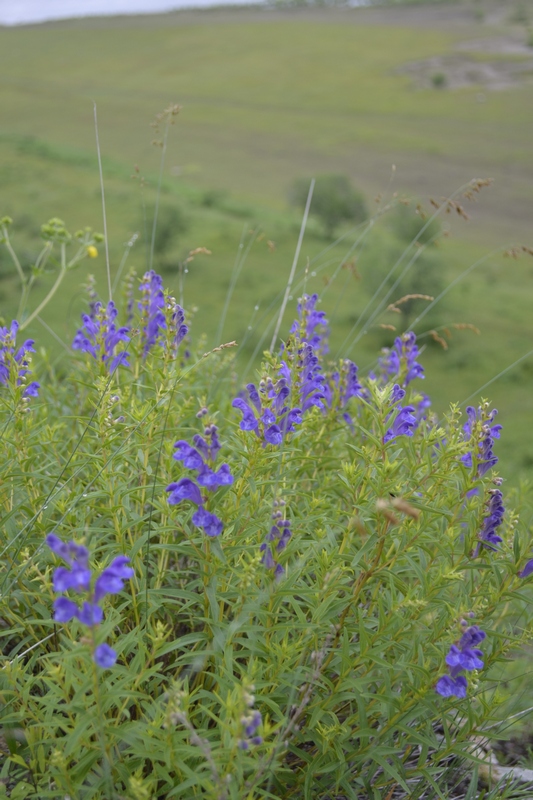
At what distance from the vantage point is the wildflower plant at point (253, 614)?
7.59ft

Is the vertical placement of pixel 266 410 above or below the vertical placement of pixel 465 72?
below

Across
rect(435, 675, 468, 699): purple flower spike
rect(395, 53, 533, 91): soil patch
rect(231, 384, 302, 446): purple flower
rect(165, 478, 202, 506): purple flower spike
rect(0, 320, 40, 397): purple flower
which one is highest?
rect(395, 53, 533, 91): soil patch

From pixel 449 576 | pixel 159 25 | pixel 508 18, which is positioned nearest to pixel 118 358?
pixel 449 576

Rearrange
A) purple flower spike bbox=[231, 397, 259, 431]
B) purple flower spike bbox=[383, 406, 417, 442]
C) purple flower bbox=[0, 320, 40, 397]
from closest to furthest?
purple flower spike bbox=[231, 397, 259, 431] < purple flower spike bbox=[383, 406, 417, 442] < purple flower bbox=[0, 320, 40, 397]

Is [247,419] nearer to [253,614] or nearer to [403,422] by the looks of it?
[403,422]

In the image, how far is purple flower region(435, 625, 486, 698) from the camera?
229 centimetres

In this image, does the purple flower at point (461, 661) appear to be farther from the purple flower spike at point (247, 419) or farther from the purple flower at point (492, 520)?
the purple flower spike at point (247, 419)

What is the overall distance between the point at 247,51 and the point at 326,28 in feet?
53.4

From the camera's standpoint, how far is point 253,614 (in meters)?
2.87

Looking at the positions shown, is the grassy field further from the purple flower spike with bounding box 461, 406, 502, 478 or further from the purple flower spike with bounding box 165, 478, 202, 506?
the purple flower spike with bounding box 165, 478, 202, 506

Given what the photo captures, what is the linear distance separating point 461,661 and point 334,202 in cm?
3363

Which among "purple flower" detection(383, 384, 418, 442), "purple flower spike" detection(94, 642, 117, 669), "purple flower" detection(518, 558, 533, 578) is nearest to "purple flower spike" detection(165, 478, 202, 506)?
"purple flower spike" detection(94, 642, 117, 669)

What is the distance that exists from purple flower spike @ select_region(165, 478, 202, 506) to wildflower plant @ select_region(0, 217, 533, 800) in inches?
0.4

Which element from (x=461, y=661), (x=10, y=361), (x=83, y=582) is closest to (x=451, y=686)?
(x=461, y=661)
